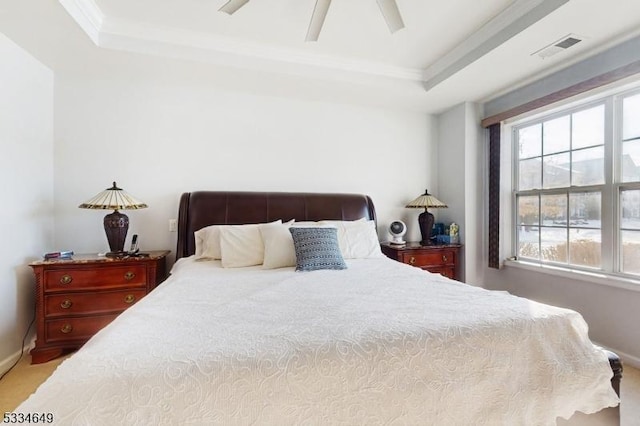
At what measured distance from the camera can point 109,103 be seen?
2.73 metres

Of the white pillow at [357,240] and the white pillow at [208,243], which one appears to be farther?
the white pillow at [357,240]

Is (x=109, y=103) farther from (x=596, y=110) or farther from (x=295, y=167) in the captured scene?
(x=596, y=110)

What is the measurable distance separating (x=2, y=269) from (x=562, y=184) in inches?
179

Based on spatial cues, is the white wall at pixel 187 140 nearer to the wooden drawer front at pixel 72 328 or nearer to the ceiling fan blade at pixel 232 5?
the wooden drawer front at pixel 72 328

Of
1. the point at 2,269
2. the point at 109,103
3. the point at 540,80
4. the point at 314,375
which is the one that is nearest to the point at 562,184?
the point at 540,80

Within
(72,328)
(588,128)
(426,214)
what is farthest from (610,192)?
(72,328)

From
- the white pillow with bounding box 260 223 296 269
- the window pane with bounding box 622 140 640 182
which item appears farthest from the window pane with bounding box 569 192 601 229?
the white pillow with bounding box 260 223 296 269

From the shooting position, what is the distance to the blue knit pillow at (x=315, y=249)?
2.14 metres

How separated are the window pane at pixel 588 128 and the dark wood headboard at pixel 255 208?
74.9 inches

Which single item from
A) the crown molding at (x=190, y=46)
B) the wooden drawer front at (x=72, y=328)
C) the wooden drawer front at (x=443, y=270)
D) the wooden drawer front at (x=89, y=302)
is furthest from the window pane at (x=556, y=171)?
the wooden drawer front at (x=72, y=328)

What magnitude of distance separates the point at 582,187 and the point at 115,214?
3933mm

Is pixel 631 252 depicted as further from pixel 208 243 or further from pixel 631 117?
pixel 208 243

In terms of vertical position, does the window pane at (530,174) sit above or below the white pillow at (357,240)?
above

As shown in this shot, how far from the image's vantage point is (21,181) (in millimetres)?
2283
